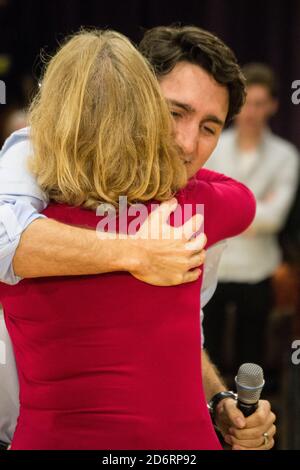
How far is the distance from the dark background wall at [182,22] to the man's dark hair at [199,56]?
2.84 metres

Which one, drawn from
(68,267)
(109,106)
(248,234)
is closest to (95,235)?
(68,267)

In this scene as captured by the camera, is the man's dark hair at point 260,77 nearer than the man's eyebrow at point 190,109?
No

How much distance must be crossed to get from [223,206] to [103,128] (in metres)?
0.34

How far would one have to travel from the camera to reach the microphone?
1.61 metres

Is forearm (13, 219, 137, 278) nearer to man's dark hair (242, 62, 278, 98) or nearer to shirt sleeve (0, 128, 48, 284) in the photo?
shirt sleeve (0, 128, 48, 284)

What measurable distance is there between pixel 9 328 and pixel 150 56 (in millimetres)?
746

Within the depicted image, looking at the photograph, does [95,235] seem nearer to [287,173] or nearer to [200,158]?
[200,158]

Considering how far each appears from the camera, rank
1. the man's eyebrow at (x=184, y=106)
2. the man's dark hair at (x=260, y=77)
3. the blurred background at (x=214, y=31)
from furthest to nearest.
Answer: the blurred background at (x=214, y=31) → the man's dark hair at (x=260, y=77) → the man's eyebrow at (x=184, y=106)

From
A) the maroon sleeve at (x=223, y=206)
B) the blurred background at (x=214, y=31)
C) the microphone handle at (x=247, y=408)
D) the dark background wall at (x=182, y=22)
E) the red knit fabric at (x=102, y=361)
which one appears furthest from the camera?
the dark background wall at (x=182, y=22)

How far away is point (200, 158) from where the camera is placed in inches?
70.6

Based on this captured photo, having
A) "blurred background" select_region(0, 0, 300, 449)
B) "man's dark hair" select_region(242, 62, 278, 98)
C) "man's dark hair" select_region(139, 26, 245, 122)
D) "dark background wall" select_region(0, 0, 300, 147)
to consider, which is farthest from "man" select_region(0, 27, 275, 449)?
"dark background wall" select_region(0, 0, 300, 147)

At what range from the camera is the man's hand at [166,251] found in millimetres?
1371

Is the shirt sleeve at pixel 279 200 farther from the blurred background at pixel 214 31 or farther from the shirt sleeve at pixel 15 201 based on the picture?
the shirt sleeve at pixel 15 201

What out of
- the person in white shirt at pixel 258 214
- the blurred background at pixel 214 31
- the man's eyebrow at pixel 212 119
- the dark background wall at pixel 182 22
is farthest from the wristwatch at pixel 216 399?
the dark background wall at pixel 182 22
